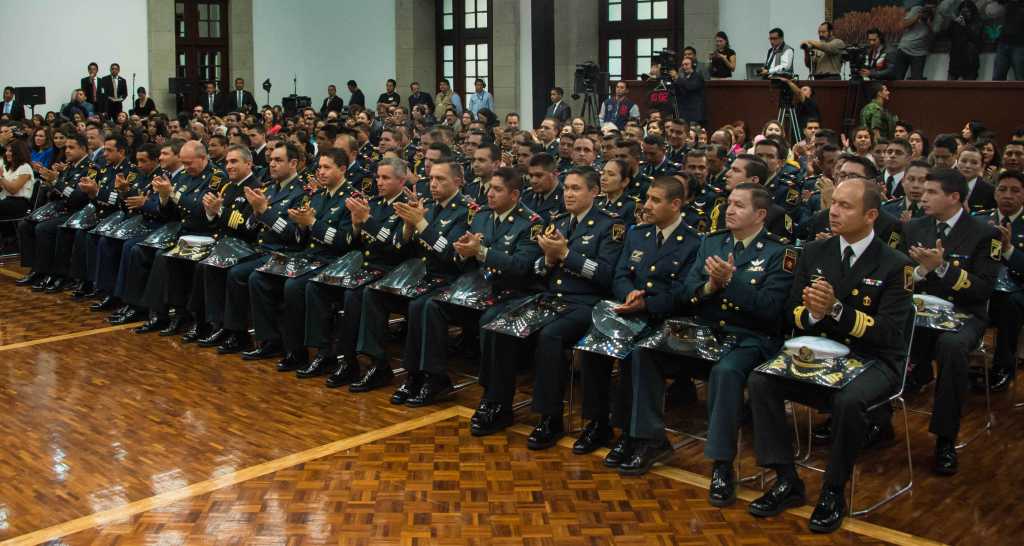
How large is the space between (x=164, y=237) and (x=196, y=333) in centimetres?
78

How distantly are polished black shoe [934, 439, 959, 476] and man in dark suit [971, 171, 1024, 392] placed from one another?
1.22m

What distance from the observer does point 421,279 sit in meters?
6.10

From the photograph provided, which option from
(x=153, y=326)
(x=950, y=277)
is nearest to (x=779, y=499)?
(x=950, y=277)

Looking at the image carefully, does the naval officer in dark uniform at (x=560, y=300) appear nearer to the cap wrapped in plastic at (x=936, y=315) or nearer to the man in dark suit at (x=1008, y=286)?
the cap wrapped in plastic at (x=936, y=315)

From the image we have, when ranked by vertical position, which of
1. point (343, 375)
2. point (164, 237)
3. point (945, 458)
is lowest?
point (945, 458)

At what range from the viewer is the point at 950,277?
5172 mm

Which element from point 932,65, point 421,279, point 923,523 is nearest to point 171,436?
point 421,279

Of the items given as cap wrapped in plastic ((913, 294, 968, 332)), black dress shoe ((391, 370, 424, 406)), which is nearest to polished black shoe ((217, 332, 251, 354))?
black dress shoe ((391, 370, 424, 406))

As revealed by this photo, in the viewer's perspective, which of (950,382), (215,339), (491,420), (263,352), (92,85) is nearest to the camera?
(950,382)

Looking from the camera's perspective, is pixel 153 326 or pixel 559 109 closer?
pixel 153 326

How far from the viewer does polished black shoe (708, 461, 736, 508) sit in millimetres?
4512

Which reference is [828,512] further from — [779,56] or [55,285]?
[779,56]

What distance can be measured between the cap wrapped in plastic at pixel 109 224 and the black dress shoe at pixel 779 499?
560cm

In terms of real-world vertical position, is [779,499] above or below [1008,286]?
below
